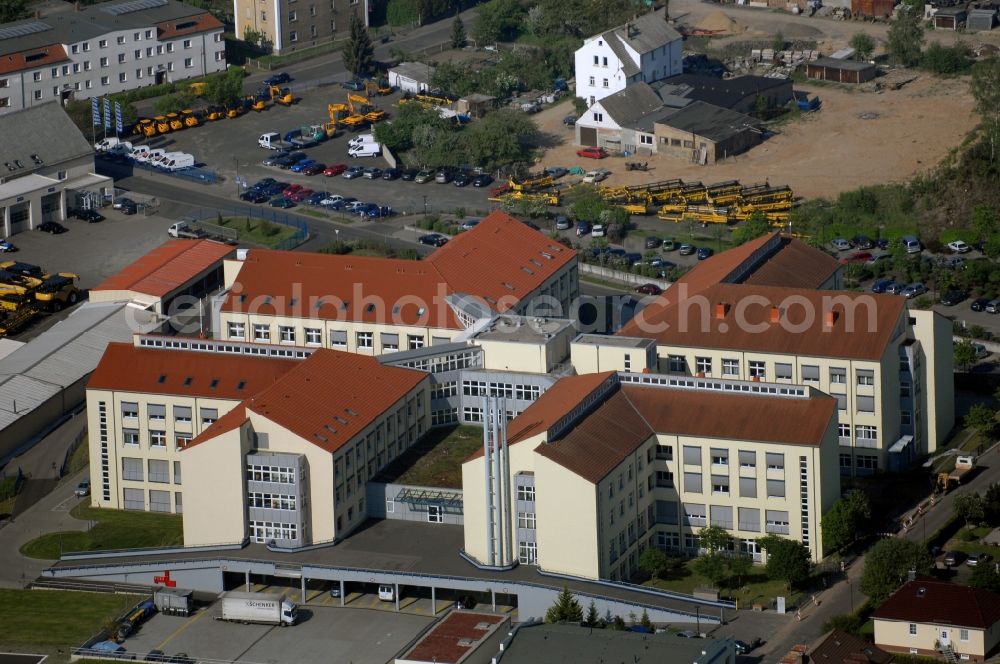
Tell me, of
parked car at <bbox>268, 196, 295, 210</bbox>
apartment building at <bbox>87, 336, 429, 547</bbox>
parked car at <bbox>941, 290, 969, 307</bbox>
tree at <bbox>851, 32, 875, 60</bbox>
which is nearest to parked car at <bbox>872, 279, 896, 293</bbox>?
parked car at <bbox>941, 290, 969, 307</bbox>

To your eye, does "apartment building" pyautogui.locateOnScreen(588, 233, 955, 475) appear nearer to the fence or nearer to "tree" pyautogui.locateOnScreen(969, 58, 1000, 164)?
the fence

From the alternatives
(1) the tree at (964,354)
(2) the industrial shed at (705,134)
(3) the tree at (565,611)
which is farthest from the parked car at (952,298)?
(3) the tree at (565,611)

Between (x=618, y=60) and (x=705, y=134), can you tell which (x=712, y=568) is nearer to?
(x=705, y=134)

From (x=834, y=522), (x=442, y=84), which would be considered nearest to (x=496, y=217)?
(x=834, y=522)

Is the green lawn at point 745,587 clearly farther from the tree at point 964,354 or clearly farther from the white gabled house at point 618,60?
the white gabled house at point 618,60

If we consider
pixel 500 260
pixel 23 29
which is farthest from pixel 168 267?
pixel 23 29
